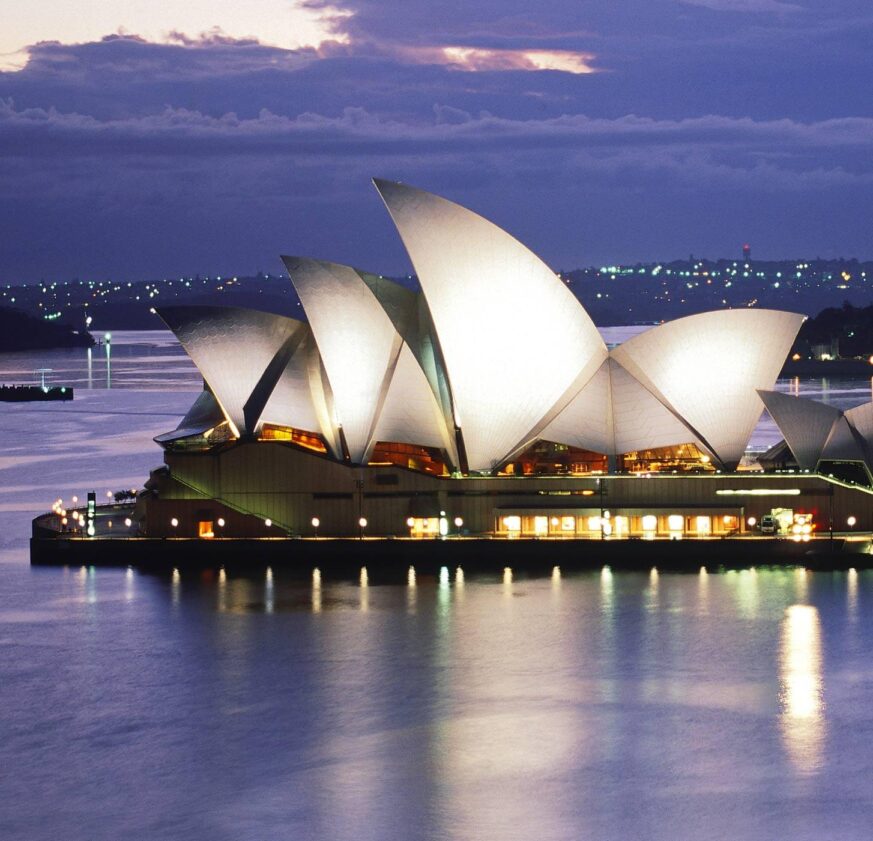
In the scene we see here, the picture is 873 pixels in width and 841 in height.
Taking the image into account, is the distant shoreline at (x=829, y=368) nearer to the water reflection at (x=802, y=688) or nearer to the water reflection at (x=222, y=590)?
the water reflection at (x=222, y=590)

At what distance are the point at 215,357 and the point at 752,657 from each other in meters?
16.3

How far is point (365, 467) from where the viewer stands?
3972 cm

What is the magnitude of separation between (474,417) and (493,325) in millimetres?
2208

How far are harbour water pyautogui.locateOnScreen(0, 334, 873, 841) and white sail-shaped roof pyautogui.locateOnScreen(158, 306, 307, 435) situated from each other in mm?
4329

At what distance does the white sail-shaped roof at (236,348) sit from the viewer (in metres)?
40.8

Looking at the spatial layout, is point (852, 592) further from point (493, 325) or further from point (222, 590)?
point (222, 590)

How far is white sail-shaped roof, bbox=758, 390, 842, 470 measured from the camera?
3997 cm

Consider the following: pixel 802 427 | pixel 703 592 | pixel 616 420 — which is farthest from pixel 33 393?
pixel 703 592

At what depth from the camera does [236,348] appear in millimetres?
40875

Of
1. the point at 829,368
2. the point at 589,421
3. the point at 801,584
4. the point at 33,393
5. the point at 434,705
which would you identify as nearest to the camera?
the point at 434,705

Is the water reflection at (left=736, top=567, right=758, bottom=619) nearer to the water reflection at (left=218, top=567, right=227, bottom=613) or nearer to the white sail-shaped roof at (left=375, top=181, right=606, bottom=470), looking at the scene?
the white sail-shaped roof at (left=375, top=181, right=606, bottom=470)

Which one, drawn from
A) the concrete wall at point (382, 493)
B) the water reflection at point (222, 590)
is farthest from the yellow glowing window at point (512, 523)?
the water reflection at point (222, 590)

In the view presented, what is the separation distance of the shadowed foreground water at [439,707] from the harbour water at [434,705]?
62mm

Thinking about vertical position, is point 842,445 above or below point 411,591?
above
